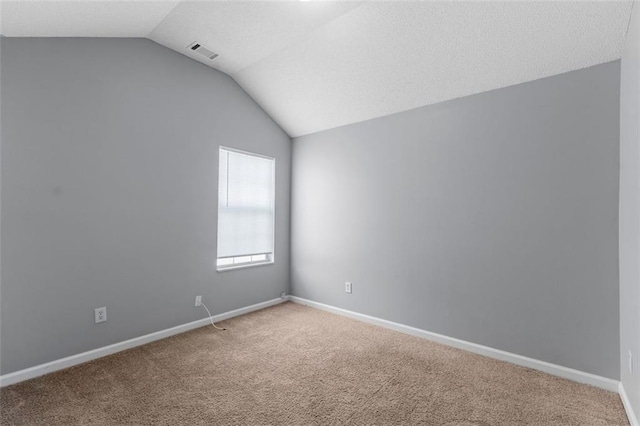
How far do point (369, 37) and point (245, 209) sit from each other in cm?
238

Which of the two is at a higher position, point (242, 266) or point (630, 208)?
point (630, 208)

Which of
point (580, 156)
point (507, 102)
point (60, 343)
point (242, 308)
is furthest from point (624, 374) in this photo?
point (60, 343)

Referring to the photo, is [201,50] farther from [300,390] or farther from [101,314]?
[300,390]

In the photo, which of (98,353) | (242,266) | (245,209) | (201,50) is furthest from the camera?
(245,209)

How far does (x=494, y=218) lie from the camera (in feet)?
8.77

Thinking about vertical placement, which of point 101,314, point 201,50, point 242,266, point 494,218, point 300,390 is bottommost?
point 300,390

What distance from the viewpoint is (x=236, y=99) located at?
367 cm

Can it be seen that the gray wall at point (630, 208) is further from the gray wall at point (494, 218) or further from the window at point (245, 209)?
the window at point (245, 209)

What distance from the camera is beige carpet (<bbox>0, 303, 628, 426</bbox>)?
183 cm

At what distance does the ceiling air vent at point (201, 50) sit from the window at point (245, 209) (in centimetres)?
98

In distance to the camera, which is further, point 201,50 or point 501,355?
point 201,50

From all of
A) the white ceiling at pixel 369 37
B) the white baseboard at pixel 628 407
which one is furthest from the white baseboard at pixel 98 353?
the white baseboard at pixel 628 407

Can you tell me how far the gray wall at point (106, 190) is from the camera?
2.18 m

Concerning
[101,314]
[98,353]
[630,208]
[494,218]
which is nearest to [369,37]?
[494,218]
